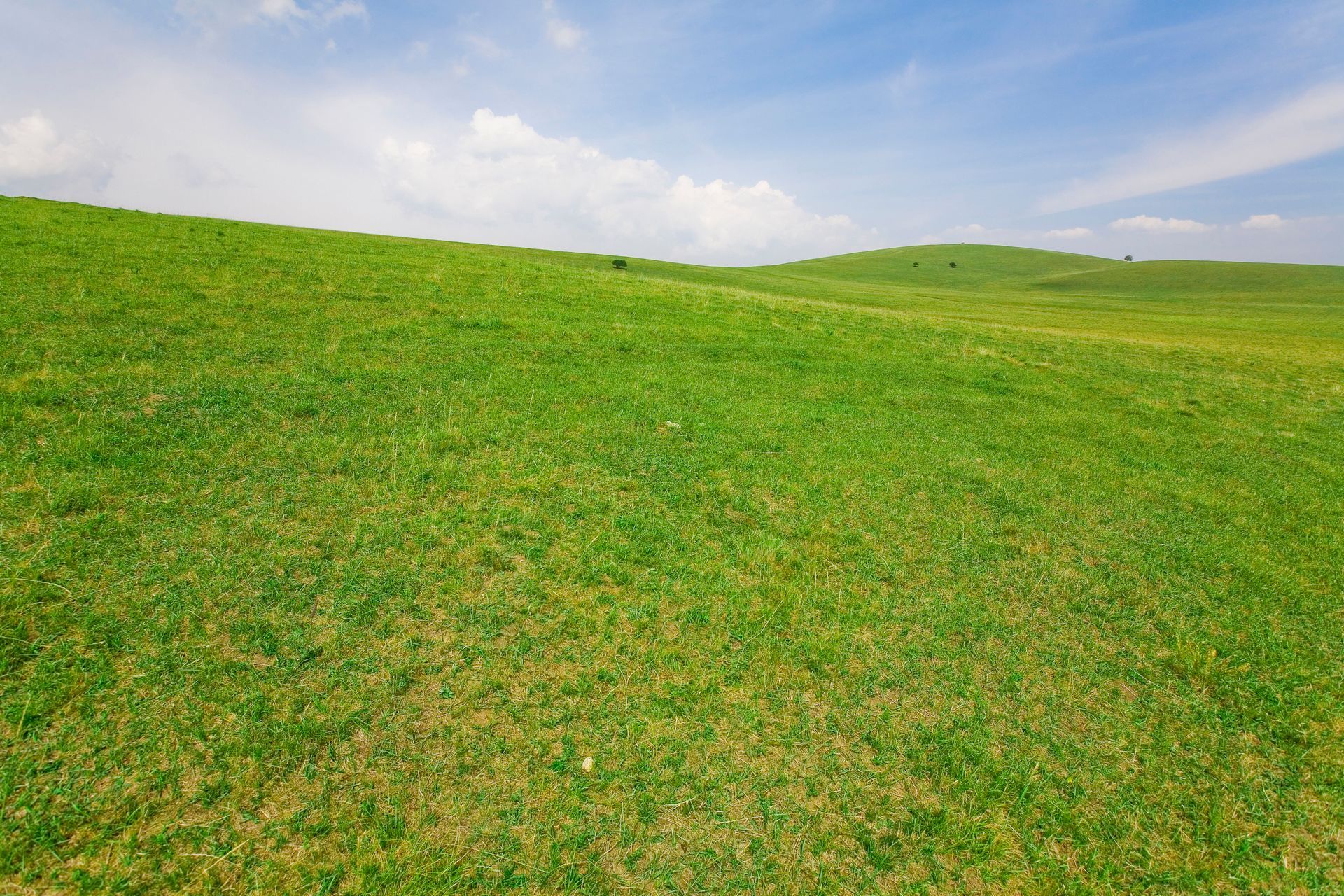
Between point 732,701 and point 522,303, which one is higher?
point 522,303

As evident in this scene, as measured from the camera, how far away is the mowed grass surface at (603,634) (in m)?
3.66

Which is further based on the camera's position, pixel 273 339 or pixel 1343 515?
pixel 273 339

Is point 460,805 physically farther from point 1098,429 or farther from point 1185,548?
point 1098,429

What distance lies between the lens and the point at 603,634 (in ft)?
17.5

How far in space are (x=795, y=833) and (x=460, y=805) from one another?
2.28 metres

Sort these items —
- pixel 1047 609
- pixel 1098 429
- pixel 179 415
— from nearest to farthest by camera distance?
pixel 1047 609 < pixel 179 415 < pixel 1098 429

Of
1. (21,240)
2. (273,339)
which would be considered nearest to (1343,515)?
(273,339)

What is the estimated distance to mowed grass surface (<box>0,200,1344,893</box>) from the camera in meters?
3.66

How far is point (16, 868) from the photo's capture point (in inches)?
119

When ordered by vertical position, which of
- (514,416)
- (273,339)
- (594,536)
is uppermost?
(273,339)

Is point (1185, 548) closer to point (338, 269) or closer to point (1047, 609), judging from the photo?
point (1047, 609)

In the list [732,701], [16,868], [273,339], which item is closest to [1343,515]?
[732,701]

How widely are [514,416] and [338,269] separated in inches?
490

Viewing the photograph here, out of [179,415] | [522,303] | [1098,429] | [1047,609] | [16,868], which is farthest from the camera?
[522,303]
